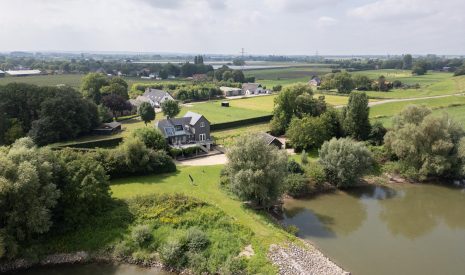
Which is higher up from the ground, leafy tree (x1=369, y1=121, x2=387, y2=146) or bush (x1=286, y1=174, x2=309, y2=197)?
leafy tree (x1=369, y1=121, x2=387, y2=146)

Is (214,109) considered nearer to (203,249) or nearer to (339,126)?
(339,126)

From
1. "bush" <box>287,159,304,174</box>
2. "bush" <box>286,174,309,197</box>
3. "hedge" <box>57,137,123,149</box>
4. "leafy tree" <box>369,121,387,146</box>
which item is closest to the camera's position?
"bush" <box>286,174,309,197</box>

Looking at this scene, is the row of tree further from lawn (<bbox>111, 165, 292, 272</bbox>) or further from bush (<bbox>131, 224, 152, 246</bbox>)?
bush (<bbox>131, 224, 152, 246</bbox>)

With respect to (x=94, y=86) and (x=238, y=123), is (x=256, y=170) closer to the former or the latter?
(x=238, y=123)

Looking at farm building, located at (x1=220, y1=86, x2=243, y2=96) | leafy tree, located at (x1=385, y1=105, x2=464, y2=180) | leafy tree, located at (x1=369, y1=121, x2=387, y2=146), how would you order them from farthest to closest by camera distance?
farm building, located at (x1=220, y1=86, x2=243, y2=96) → leafy tree, located at (x1=369, y1=121, x2=387, y2=146) → leafy tree, located at (x1=385, y1=105, x2=464, y2=180)

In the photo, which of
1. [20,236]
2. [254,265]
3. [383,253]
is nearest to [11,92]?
[20,236]

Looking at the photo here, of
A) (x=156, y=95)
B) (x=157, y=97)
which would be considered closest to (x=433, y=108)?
(x=157, y=97)

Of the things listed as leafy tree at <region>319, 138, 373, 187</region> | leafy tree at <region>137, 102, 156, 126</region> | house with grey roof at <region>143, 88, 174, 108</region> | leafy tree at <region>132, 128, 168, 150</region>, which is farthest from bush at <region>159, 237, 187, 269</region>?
house with grey roof at <region>143, 88, 174, 108</region>
